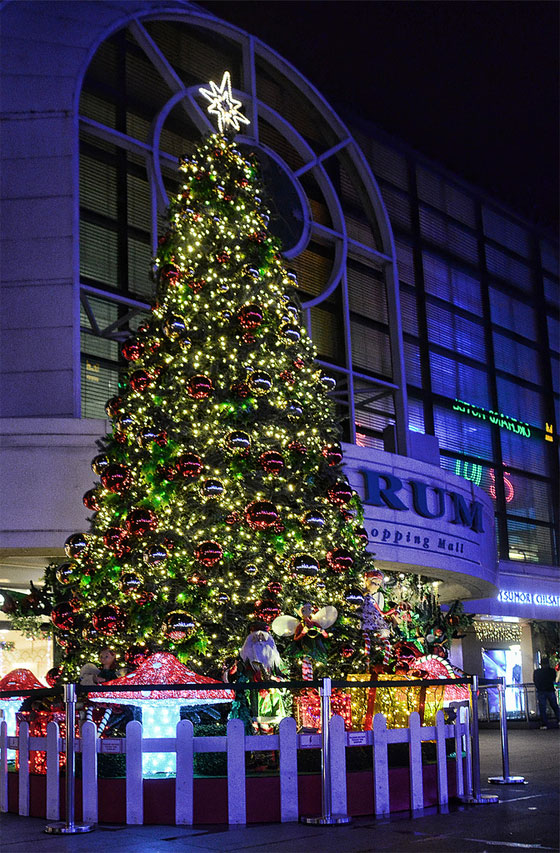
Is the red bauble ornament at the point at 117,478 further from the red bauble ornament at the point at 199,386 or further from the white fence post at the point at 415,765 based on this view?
the white fence post at the point at 415,765

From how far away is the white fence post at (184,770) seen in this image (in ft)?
26.9

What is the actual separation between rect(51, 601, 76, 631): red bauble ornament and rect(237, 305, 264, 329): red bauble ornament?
369 cm

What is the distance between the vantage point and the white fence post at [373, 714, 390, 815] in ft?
27.7

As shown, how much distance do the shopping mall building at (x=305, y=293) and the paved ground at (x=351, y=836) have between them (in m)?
6.28

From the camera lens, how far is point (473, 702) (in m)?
9.55

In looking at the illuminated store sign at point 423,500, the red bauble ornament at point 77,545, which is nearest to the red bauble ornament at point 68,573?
the red bauble ornament at point 77,545

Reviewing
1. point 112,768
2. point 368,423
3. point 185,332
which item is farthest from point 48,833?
point 368,423

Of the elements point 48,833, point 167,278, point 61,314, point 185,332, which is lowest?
point 48,833

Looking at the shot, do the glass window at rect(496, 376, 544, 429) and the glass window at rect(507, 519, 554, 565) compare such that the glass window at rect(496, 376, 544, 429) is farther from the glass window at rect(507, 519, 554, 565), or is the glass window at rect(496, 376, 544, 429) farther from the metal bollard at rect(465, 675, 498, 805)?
the metal bollard at rect(465, 675, 498, 805)

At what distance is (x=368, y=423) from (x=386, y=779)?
18.9 meters

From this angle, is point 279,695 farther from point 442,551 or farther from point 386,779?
point 442,551

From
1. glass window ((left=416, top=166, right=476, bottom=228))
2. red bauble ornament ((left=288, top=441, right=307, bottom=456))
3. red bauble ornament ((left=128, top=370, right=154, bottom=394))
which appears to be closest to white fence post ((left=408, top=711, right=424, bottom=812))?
red bauble ornament ((left=288, top=441, right=307, bottom=456))

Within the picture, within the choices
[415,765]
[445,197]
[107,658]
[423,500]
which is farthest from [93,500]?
[445,197]

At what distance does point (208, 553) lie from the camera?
9984 mm
